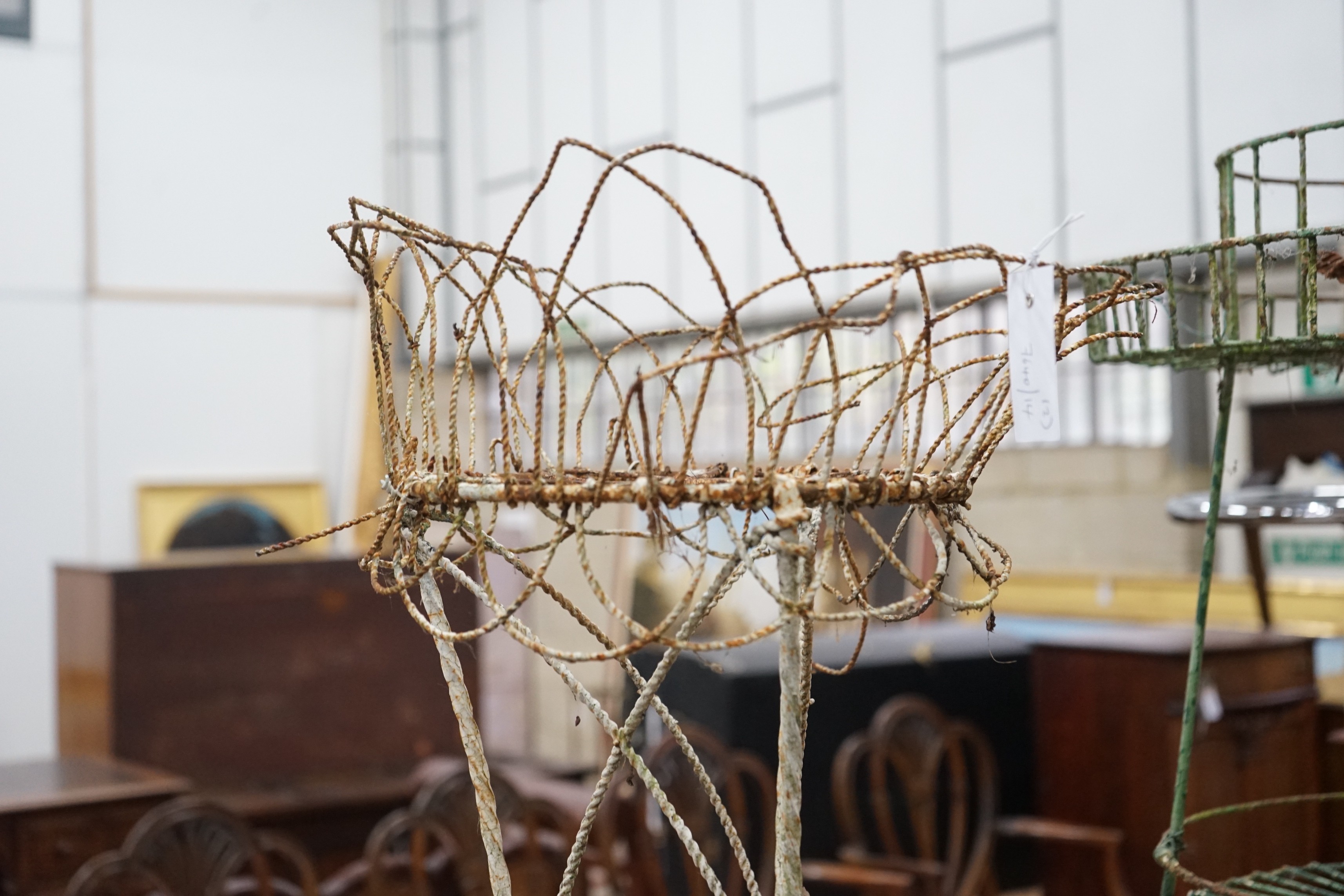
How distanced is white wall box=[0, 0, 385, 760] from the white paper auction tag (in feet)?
16.3

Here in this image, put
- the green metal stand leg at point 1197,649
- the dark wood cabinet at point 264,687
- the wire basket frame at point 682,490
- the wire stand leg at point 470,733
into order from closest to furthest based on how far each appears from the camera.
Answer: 1. the wire basket frame at point 682,490
2. the wire stand leg at point 470,733
3. the green metal stand leg at point 1197,649
4. the dark wood cabinet at point 264,687

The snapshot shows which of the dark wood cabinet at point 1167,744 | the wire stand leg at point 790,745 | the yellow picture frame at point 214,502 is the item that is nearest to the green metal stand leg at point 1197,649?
the wire stand leg at point 790,745

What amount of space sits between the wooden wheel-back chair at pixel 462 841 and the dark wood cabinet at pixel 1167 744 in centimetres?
95

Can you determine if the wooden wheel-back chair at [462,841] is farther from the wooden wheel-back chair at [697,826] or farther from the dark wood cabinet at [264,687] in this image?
the dark wood cabinet at [264,687]

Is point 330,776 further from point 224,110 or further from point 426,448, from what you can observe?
point 224,110

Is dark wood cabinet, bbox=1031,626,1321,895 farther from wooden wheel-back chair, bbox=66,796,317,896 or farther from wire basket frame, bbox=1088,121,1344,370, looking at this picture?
wooden wheel-back chair, bbox=66,796,317,896

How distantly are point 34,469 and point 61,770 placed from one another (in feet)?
9.65

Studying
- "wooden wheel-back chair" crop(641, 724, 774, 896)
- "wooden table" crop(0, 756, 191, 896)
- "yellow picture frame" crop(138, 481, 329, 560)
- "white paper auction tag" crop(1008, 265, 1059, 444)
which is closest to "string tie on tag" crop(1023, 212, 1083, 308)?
"white paper auction tag" crop(1008, 265, 1059, 444)

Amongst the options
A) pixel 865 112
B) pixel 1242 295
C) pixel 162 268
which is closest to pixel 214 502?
pixel 162 268

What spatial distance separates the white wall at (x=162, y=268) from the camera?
17.6 ft

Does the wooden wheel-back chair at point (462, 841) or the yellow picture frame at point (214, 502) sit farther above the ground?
the yellow picture frame at point (214, 502)

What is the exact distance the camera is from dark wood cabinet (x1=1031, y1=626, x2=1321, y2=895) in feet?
6.44

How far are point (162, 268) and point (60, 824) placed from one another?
3659mm

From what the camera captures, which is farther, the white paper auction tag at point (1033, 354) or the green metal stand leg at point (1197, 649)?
the green metal stand leg at point (1197, 649)
